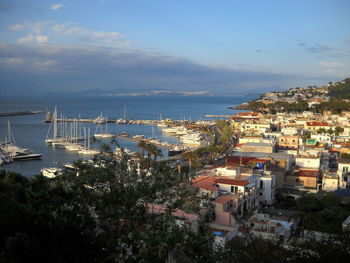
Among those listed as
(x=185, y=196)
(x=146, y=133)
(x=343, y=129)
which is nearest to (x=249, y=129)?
(x=343, y=129)

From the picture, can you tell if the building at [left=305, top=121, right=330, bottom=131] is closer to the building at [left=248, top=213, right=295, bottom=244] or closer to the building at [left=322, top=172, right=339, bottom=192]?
the building at [left=322, top=172, right=339, bottom=192]

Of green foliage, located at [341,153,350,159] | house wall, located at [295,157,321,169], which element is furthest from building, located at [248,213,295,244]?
green foliage, located at [341,153,350,159]

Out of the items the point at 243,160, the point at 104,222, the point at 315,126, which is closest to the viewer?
the point at 104,222

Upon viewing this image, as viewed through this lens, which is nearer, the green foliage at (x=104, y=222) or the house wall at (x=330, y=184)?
the green foliage at (x=104, y=222)

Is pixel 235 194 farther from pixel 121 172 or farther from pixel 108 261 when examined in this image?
pixel 108 261

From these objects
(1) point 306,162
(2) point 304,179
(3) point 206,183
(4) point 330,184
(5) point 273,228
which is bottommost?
(4) point 330,184

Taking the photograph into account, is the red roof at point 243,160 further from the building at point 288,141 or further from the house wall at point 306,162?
the building at point 288,141

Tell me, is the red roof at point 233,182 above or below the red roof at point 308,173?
above

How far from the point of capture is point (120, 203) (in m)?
4.71

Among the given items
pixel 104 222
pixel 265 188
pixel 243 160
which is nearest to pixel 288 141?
pixel 243 160

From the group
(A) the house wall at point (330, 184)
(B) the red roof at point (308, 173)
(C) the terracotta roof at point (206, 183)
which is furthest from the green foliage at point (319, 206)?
(C) the terracotta roof at point (206, 183)

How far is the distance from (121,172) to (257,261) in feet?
7.13

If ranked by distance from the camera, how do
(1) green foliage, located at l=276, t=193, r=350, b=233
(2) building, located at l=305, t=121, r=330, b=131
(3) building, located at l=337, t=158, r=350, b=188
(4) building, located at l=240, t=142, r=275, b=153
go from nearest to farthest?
1. (1) green foliage, located at l=276, t=193, r=350, b=233
2. (3) building, located at l=337, t=158, r=350, b=188
3. (4) building, located at l=240, t=142, r=275, b=153
4. (2) building, located at l=305, t=121, r=330, b=131

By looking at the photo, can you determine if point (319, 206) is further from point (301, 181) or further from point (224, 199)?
point (224, 199)
